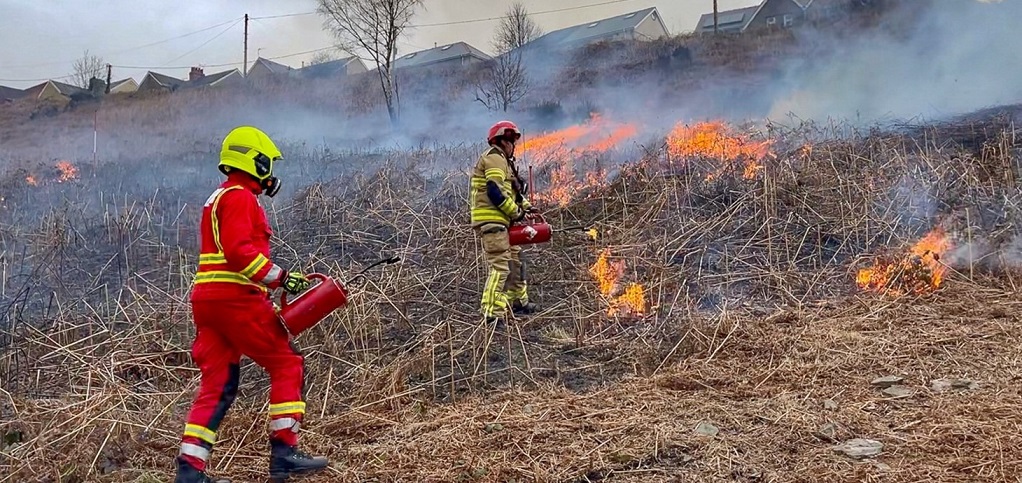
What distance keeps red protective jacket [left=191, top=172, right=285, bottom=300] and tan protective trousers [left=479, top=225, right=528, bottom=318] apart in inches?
102

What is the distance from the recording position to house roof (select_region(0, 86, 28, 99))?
161 ft

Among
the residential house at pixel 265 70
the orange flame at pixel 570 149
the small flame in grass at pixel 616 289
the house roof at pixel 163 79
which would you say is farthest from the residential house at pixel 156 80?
the small flame in grass at pixel 616 289

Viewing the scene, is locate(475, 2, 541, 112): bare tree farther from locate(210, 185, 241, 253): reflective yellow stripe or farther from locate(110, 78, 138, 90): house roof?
locate(110, 78, 138, 90): house roof

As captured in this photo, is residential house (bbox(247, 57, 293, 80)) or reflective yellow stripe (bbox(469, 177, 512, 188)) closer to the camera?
reflective yellow stripe (bbox(469, 177, 512, 188))

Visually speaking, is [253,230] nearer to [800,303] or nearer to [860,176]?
[800,303]

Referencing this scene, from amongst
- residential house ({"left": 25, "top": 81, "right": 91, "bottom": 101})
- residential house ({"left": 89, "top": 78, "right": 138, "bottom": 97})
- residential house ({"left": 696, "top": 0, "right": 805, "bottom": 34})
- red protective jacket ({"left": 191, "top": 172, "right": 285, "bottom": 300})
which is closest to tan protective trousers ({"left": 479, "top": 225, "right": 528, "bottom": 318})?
red protective jacket ({"left": 191, "top": 172, "right": 285, "bottom": 300})

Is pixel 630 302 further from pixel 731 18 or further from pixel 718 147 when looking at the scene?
pixel 731 18

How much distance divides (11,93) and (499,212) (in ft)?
192

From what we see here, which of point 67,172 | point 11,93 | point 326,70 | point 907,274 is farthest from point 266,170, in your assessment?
point 11,93

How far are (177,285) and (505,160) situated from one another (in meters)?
3.72

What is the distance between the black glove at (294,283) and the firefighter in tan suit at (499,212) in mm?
2486

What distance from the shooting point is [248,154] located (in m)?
3.43

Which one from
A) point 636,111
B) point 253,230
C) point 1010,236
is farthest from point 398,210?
point 636,111

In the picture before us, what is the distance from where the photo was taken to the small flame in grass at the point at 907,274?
241 inches
